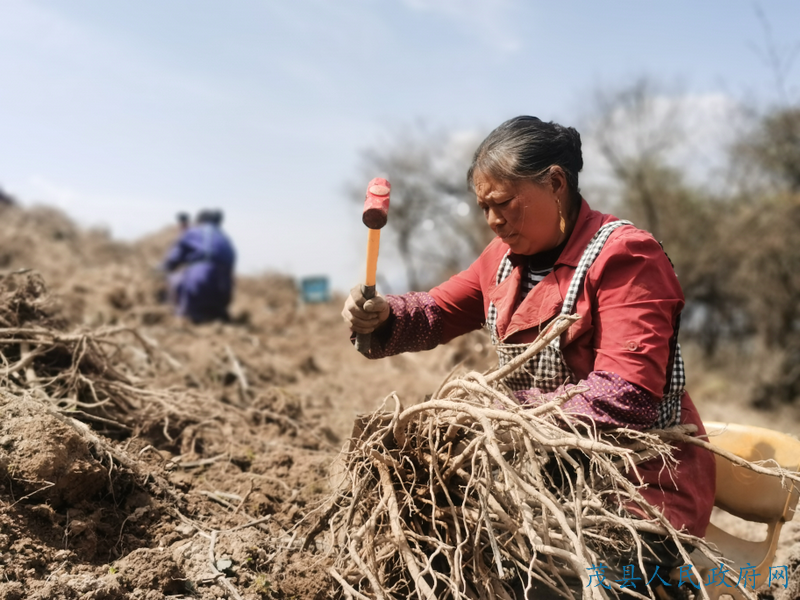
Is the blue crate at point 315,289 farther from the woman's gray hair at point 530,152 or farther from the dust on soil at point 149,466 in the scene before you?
the woman's gray hair at point 530,152

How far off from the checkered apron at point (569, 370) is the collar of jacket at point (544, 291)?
0.11 ft

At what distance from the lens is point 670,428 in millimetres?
2014

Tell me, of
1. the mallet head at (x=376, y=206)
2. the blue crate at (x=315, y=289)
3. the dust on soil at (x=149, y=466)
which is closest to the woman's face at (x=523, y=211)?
the mallet head at (x=376, y=206)

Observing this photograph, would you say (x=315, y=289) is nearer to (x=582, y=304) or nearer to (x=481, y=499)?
(x=582, y=304)

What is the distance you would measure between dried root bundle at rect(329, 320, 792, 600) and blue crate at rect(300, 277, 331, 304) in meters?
10.3

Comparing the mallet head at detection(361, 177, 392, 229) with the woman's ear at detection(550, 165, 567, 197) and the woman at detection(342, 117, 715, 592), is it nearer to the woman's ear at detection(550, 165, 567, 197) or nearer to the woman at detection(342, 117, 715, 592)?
the woman at detection(342, 117, 715, 592)

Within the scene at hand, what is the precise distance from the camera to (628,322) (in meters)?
1.88

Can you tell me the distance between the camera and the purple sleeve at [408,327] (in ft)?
7.71

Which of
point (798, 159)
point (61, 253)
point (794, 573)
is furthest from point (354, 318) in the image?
point (798, 159)

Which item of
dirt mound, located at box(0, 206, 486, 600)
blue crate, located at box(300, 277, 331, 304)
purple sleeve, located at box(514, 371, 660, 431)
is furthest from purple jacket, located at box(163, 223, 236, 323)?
purple sleeve, located at box(514, 371, 660, 431)

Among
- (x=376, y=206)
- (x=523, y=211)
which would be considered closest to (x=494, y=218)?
(x=523, y=211)

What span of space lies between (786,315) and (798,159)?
3235 millimetres

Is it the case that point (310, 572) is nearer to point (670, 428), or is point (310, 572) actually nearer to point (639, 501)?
point (639, 501)

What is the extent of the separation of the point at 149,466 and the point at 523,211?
157cm
